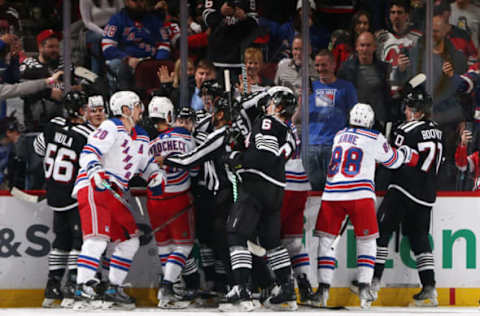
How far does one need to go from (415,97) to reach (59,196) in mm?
2808

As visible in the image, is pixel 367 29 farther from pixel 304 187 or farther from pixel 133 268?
pixel 133 268

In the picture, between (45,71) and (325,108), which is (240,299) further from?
(45,71)

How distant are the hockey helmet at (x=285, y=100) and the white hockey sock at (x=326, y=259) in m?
0.96

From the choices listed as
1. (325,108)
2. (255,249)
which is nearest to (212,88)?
(325,108)

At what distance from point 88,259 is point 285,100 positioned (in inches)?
71.2

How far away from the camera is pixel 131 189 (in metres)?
6.97

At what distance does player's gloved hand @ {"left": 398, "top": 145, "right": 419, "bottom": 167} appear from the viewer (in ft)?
22.1

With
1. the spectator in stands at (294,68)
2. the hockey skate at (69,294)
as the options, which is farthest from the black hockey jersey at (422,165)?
A: the hockey skate at (69,294)

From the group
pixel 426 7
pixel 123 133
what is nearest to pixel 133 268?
pixel 123 133

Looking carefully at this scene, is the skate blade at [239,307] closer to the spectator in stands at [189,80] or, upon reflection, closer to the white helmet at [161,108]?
the white helmet at [161,108]

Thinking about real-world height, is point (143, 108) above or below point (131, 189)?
above

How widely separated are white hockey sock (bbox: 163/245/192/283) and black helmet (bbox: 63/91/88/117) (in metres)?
1.26

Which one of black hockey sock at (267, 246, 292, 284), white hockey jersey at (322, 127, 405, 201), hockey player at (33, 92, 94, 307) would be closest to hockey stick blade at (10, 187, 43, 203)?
hockey player at (33, 92, 94, 307)

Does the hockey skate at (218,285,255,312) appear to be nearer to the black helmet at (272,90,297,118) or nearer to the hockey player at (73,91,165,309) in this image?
the hockey player at (73,91,165,309)
